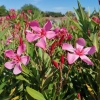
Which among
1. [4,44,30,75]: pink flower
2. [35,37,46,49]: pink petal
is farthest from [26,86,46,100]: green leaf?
[35,37,46,49]: pink petal

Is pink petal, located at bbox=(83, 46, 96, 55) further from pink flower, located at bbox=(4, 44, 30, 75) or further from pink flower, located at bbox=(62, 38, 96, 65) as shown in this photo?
pink flower, located at bbox=(4, 44, 30, 75)

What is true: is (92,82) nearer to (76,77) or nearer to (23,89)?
(76,77)

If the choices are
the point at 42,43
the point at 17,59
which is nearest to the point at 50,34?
the point at 42,43

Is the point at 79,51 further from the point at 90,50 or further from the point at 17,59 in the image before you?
the point at 17,59

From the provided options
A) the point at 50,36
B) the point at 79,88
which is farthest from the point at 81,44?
the point at 79,88

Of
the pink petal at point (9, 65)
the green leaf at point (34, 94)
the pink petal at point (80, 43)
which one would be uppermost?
the pink petal at point (80, 43)

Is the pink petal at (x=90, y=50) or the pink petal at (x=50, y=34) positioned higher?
the pink petal at (x=50, y=34)

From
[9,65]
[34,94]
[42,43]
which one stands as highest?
[42,43]

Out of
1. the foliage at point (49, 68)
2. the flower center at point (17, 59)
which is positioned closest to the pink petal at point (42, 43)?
the foliage at point (49, 68)

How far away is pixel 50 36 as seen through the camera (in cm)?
108

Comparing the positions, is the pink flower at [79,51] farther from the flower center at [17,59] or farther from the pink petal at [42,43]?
the flower center at [17,59]

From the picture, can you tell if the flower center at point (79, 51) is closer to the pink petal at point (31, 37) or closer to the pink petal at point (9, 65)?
the pink petal at point (31, 37)

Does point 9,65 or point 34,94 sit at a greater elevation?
point 9,65

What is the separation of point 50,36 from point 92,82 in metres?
0.39
